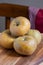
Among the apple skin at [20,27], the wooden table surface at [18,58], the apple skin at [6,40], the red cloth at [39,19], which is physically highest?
the apple skin at [20,27]

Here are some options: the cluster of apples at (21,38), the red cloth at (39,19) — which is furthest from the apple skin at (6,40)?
the red cloth at (39,19)

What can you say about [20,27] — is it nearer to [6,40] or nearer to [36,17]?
[6,40]

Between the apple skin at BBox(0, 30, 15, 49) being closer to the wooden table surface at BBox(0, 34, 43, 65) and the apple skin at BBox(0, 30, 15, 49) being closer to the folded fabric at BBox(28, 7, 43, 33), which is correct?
the wooden table surface at BBox(0, 34, 43, 65)

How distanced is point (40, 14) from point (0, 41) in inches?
21.6

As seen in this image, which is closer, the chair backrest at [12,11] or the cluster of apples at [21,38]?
the cluster of apples at [21,38]

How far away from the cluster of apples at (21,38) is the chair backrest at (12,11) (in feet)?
1.75

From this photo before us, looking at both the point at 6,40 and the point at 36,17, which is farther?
the point at 36,17

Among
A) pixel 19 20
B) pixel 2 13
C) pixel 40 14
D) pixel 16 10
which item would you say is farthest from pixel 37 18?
pixel 19 20

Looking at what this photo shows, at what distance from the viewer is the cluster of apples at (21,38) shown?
0.56 m

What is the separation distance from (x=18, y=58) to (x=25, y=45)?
5 centimetres

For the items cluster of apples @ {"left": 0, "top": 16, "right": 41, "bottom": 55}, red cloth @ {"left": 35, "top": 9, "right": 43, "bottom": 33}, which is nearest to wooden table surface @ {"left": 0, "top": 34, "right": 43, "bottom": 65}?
cluster of apples @ {"left": 0, "top": 16, "right": 41, "bottom": 55}

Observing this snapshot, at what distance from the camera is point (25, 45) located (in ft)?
1.82

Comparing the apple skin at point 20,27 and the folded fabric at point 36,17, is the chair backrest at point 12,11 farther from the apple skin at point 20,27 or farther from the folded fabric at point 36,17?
the apple skin at point 20,27

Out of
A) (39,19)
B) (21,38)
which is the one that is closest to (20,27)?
(21,38)
